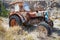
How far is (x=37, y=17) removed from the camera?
2670mm

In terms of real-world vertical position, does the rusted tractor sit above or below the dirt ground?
above

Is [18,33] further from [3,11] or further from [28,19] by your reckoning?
[3,11]

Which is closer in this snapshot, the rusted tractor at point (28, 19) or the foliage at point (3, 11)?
the rusted tractor at point (28, 19)

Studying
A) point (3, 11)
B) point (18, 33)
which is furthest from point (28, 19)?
point (3, 11)

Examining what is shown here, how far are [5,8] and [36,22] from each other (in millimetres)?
493

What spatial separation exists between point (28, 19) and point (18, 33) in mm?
243

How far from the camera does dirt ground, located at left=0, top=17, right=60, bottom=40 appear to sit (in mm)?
2596

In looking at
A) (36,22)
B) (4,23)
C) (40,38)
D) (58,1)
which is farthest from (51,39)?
(4,23)

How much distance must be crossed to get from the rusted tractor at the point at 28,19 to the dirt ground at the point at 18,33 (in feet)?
0.23

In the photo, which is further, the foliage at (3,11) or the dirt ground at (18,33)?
the foliage at (3,11)

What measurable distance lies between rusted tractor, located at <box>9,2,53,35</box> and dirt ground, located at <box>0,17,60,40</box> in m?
0.07

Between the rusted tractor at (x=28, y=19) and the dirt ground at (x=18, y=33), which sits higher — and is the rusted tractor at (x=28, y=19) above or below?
above

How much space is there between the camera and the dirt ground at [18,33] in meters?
2.60

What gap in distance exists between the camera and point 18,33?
2.67m
